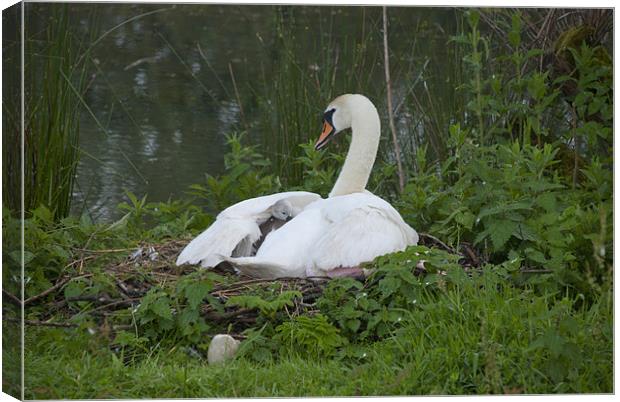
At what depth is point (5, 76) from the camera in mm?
5016

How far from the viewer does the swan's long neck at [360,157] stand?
6328 mm

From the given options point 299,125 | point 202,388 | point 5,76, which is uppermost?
point 5,76

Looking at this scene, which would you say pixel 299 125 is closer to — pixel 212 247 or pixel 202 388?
pixel 212 247

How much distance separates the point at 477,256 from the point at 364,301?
0.73m

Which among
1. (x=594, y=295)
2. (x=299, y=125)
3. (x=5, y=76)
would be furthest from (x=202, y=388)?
(x=299, y=125)

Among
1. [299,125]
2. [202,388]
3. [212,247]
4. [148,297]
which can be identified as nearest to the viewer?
[202,388]

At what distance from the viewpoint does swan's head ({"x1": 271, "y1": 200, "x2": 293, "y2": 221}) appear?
6102mm

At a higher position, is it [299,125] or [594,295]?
[299,125]

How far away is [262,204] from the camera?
20.0 ft

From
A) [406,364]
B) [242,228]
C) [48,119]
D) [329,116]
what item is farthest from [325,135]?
[406,364]

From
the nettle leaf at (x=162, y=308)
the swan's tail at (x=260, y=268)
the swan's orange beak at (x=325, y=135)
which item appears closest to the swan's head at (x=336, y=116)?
the swan's orange beak at (x=325, y=135)

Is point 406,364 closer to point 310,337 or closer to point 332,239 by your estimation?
point 310,337

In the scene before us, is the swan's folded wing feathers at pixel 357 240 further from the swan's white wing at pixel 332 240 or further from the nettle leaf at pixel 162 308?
the nettle leaf at pixel 162 308

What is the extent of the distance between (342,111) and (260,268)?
1003 millimetres
